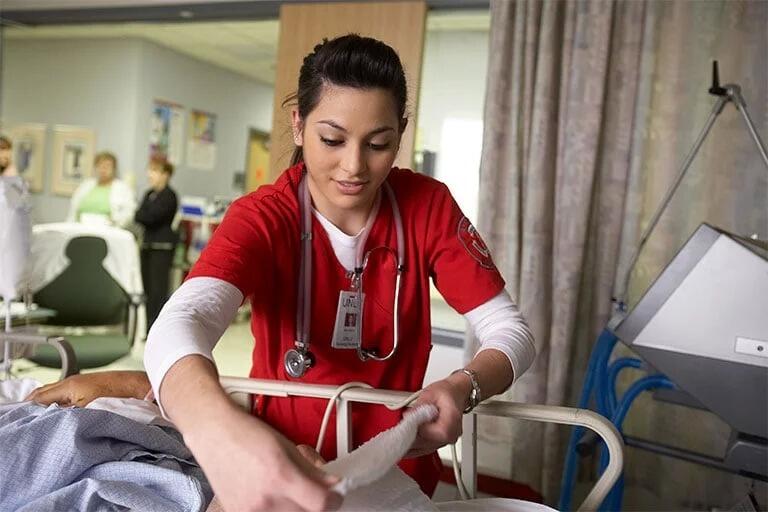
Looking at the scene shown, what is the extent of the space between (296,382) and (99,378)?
57 centimetres

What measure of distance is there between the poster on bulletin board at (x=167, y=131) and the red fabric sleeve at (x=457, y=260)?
5.50 m

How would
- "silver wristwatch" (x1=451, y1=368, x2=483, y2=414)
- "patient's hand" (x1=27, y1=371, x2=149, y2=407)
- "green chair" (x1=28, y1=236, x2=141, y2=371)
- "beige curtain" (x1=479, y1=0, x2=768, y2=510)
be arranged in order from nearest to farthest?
"silver wristwatch" (x1=451, y1=368, x2=483, y2=414)
"patient's hand" (x1=27, y1=371, x2=149, y2=407)
"beige curtain" (x1=479, y1=0, x2=768, y2=510)
"green chair" (x1=28, y1=236, x2=141, y2=371)

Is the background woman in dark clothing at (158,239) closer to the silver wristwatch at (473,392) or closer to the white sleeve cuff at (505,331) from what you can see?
the white sleeve cuff at (505,331)

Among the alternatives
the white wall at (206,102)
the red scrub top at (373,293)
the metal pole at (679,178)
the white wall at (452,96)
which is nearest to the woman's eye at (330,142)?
the red scrub top at (373,293)

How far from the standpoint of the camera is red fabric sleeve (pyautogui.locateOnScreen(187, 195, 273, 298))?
90 centimetres

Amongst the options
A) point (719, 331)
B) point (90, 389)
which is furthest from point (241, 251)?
point (719, 331)

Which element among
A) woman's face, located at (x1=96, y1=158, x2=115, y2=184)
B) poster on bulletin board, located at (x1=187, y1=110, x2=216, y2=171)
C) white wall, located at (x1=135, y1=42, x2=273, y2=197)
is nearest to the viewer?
woman's face, located at (x1=96, y1=158, x2=115, y2=184)

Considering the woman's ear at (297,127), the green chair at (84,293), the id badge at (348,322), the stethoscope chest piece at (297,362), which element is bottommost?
the green chair at (84,293)

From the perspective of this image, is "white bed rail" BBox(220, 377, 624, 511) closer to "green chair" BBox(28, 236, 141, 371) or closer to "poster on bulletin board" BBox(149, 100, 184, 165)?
"green chair" BBox(28, 236, 141, 371)

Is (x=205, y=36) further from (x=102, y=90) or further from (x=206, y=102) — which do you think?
(x=206, y=102)

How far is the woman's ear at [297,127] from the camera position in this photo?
3.47 ft

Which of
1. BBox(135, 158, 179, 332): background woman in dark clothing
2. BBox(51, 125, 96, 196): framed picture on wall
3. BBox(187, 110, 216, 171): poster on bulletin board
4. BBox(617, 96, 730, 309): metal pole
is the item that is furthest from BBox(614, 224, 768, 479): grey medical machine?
BBox(187, 110, 216, 171): poster on bulletin board

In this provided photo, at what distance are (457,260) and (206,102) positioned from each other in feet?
20.8

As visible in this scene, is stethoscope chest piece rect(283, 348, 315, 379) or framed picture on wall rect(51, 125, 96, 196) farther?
framed picture on wall rect(51, 125, 96, 196)
